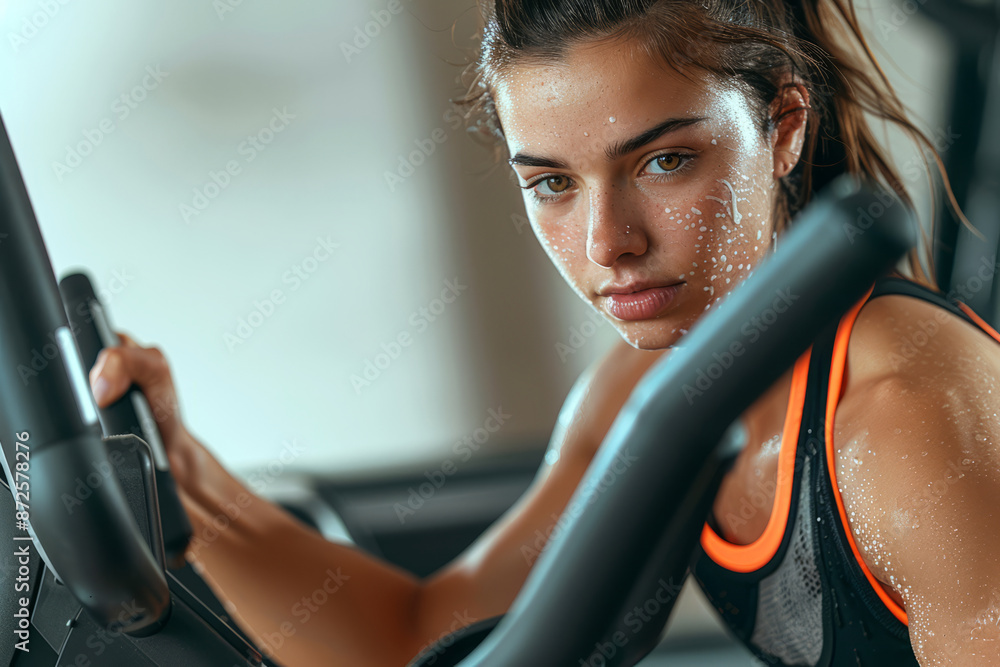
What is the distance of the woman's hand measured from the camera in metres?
0.50

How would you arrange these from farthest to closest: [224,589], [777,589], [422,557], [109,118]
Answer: [109,118] < [422,557] < [224,589] < [777,589]

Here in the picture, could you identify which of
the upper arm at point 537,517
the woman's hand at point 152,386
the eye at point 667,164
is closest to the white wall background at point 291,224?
the upper arm at point 537,517

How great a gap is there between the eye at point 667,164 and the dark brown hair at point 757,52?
0.14 ft

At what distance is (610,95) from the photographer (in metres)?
0.38

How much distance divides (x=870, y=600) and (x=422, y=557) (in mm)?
1111

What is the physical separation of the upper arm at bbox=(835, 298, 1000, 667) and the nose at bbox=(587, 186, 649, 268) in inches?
6.0

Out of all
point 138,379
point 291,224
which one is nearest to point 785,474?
point 138,379

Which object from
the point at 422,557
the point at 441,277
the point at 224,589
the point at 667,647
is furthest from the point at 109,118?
the point at 667,647

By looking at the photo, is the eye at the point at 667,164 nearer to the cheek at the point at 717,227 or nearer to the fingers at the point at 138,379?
the cheek at the point at 717,227

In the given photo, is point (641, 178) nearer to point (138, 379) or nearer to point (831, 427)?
point (831, 427)

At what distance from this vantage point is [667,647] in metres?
1.53

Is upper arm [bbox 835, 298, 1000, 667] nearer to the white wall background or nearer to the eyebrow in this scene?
the eyebrow

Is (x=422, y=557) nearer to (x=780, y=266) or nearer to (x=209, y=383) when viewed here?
(x=209, y=383)

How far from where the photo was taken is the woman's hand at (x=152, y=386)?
0.50 metres
